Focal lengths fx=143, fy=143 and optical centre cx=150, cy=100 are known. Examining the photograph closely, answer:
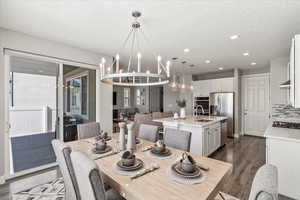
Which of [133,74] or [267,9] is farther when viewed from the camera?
[267,9]

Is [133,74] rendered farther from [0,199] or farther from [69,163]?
[0,199]

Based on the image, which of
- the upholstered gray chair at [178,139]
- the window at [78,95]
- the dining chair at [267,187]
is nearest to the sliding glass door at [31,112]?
the window at [78,95]

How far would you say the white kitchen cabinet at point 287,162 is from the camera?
1965 mm

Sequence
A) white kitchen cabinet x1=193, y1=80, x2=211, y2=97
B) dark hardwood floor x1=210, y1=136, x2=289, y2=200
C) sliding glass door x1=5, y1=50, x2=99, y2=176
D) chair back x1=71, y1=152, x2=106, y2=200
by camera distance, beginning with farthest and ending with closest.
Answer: white kitchen cabinet x1=193, y1=80, x2=211, y2=97, sliding glass door x1=5, y1=50, x2=99, y2=176, dark hardwood floor x1=210, y1=136, x2=289, y2=200, chair back x1=71, y1=152, x2=106, y2=200

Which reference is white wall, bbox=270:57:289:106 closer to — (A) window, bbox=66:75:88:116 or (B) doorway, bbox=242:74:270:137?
(B) doorway, bbox=242:74:270:137

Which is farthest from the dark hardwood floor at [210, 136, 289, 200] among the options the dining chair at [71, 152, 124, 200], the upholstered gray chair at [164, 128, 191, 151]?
the dining chair at [71, 152, 124, 200]

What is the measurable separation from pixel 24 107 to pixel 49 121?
53 centimetres

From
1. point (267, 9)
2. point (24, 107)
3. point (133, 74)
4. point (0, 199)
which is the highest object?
point (267, 9)

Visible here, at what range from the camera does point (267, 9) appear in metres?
1.84

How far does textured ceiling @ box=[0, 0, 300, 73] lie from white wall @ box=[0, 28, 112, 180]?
0.61ft

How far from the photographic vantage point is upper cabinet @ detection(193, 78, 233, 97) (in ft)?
18.0

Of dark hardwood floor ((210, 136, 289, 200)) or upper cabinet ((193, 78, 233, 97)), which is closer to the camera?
dark hardwood floor ((210, 136, 289, 200))

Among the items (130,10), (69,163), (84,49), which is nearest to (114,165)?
(69,163)

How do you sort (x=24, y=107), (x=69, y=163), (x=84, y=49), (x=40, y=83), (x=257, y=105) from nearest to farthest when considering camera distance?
1. (x=69, y=163)
2. (x=24, y=107)
3. (x=40, y=83)
4. (x=84, y=49)
5. (x=257, y=105)
